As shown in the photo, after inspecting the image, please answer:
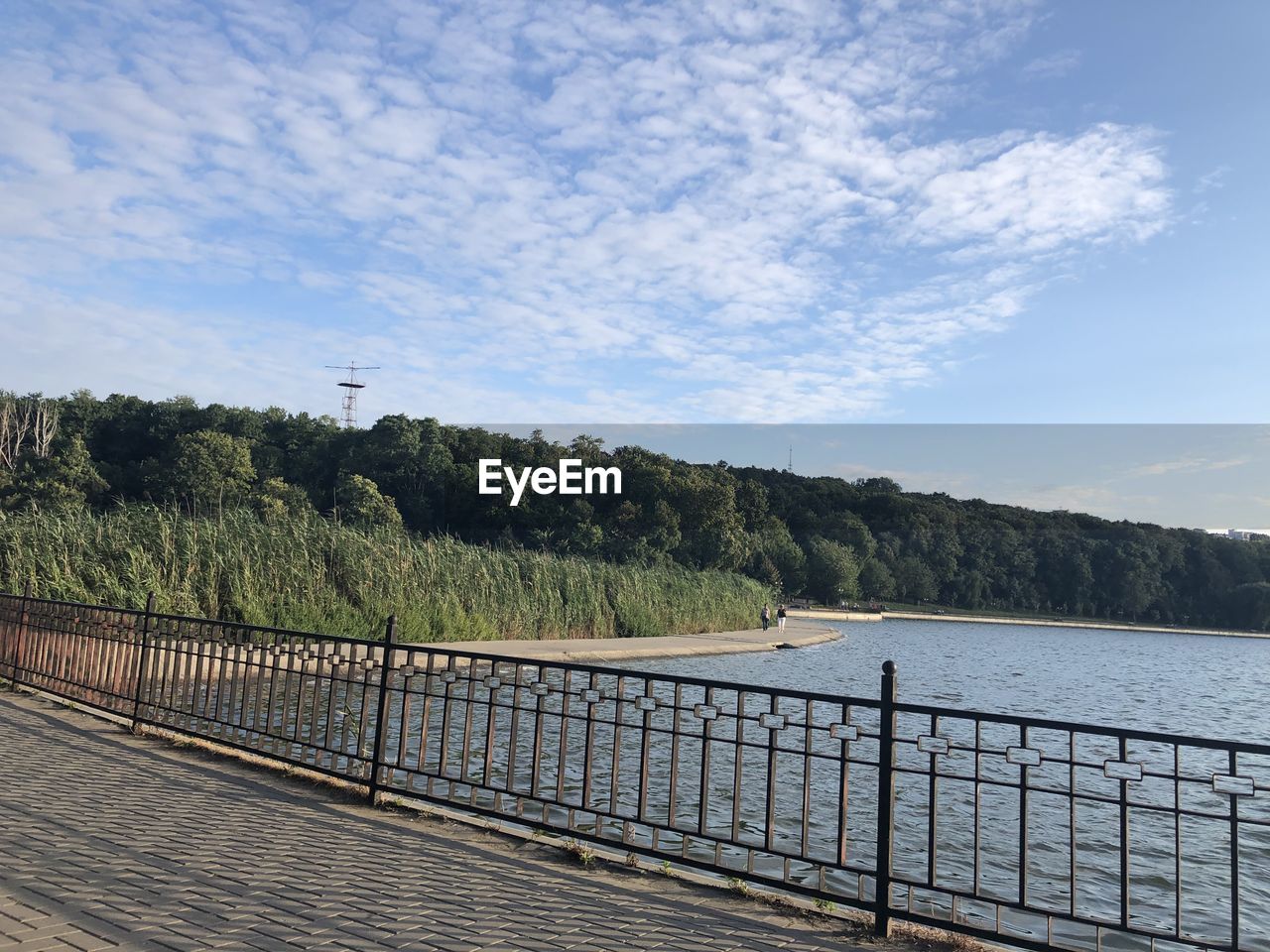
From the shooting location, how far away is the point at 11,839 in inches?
193

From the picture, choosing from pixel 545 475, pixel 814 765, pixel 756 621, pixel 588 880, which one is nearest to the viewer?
pixel 588 880

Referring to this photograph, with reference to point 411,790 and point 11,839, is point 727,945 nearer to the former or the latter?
point 411,790

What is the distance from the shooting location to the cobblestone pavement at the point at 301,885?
12.6ft

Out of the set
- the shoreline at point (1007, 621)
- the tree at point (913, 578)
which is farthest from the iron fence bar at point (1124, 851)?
the tree at point (913, 578)

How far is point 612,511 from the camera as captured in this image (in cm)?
6234

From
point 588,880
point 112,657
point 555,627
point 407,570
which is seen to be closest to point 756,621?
point 555,627

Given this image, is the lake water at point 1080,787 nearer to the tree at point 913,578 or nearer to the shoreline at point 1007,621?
the shoreline at point 1007,621

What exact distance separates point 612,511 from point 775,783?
186ft

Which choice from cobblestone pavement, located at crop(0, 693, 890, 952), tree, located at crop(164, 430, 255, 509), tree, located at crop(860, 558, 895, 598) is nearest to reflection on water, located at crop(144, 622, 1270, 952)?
cobblestone pavement, located at crop(0, 693, 890, 952)

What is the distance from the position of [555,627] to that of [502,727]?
13.1 m

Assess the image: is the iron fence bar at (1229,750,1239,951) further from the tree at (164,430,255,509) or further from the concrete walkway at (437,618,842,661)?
the tree at (164,430,255,509)

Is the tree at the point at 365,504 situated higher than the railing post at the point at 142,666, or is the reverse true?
the tree at the point at 365,504

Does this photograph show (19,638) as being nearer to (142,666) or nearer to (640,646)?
(142,666)

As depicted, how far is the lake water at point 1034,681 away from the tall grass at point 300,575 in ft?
11.8
